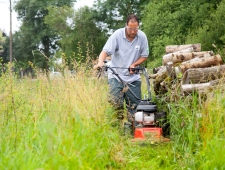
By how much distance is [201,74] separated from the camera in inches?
223

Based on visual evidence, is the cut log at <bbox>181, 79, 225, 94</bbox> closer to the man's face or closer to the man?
the man

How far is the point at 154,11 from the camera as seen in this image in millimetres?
27656

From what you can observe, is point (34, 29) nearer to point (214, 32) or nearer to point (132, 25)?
point (214, 32)

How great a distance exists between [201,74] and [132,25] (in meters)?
1.35

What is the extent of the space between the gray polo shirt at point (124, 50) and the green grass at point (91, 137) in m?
1.08

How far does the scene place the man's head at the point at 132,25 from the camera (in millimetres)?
6199

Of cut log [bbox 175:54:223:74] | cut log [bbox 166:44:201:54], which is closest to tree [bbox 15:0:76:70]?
cut log [bbox 166:44:201:54]

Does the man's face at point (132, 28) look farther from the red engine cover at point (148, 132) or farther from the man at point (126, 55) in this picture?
the red engine cover at point (148, 132)

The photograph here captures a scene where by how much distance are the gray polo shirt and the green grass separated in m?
1.08

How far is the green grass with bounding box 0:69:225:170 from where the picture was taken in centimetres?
368

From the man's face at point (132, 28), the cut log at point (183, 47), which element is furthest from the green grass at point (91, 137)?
the cut log at point (183, 47)

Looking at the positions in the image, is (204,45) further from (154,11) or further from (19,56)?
(19,56)

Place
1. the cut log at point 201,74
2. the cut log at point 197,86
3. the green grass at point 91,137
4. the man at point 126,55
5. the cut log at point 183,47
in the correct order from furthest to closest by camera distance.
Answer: the cut log at point 183,47 → the man at point 126,55 → the cut log at point 201,74 → the cut log at point 197,86 → the green grass at point 91,137

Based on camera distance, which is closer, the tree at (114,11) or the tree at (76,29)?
the tree at (114,11)
